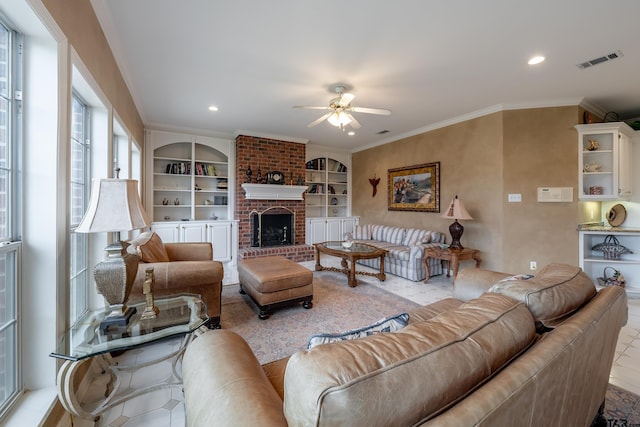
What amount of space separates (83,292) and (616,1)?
455 cm

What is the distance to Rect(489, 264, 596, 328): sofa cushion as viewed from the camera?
111cm

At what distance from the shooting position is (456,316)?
96cm

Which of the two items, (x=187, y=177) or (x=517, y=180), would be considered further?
(x=187, y=177)

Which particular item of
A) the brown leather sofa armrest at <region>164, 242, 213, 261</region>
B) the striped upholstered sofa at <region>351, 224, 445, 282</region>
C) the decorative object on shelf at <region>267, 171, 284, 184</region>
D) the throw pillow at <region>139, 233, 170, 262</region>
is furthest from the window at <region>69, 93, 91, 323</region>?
the striped upholstered sofa at <region>351, 224, 445, 282</region>

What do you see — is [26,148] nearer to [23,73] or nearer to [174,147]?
[23,73]

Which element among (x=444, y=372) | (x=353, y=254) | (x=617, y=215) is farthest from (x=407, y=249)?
(x=444, y=372)

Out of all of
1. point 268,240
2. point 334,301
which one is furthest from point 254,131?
point 334,301

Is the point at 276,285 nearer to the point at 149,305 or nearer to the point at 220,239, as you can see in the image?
the point at 149,305

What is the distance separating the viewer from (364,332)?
1011 mm

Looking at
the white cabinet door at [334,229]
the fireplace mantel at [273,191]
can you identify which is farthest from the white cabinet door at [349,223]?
the fireplace mantel at [273,191]

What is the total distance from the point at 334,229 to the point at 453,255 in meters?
3.17

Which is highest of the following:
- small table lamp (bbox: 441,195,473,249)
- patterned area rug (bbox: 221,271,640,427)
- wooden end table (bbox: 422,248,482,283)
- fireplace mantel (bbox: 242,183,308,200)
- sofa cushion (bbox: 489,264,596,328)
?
fireplace mantel (bbox: 242,183,308,200)

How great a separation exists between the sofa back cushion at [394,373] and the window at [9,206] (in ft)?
4.74

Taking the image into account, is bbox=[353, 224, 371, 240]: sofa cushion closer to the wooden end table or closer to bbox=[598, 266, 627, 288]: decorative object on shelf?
the wooden end table
